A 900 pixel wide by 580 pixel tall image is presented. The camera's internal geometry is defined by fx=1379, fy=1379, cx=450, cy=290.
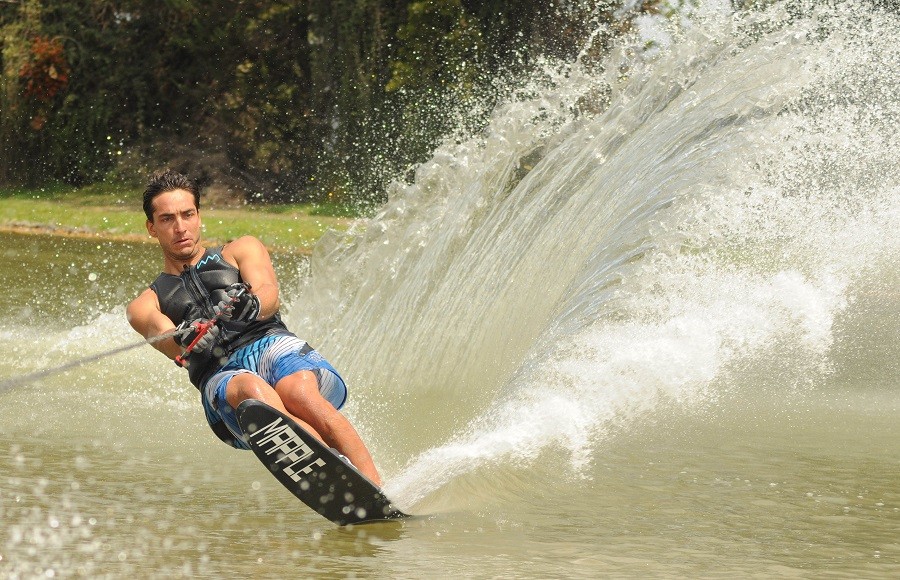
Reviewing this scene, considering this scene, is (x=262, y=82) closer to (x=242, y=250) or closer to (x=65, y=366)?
(x=242, y=250)

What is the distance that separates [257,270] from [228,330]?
0.25 meters

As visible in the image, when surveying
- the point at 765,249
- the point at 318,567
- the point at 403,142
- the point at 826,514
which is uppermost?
the point at 403,142

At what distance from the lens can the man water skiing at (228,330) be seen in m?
4.96

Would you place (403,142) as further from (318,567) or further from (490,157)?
(318,567)

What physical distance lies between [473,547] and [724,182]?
11.0 feet

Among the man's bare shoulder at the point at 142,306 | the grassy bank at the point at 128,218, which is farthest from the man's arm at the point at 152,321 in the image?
the grassy bank at the point at 128,218

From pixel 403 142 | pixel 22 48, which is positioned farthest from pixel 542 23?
pixel 22 48

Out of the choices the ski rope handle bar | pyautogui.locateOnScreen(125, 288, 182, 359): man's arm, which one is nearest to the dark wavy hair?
pyautogui.locateOnScreen(125, 288, 182, 359): man's arm

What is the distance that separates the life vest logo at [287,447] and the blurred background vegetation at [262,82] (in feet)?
64.3

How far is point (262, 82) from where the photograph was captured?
94.0ft

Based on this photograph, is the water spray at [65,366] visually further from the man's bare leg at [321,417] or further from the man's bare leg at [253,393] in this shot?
the man's bare leg at [321,417]

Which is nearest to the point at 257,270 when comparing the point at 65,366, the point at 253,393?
the point at 253,393

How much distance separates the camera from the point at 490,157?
8.28 meters

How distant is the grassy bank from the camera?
20531 mm
